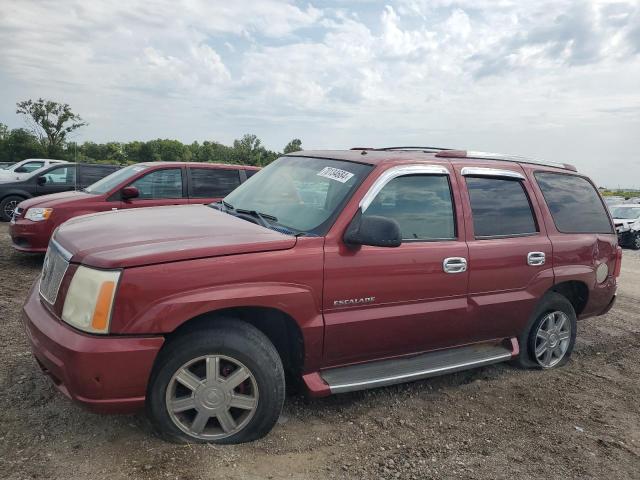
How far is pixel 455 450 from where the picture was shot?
3.30 meters

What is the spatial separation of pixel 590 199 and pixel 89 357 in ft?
15.2

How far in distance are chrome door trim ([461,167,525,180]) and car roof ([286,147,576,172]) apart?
0.13m

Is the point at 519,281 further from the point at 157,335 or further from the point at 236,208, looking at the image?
the point at 157,335

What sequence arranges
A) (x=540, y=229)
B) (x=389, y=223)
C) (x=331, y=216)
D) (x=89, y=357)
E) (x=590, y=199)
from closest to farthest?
(x=89, y=357) < (x=389, y=223) < (x=331, y=216) < (x=540, y=229) < (x=590, y=199)

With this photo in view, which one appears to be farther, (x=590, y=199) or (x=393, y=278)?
(x=590, y=199)

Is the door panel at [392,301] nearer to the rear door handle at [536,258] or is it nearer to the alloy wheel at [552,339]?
the rear door handle at [536,258]

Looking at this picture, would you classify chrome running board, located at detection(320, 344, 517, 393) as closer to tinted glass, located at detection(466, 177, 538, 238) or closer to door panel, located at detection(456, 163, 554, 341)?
door panel, located at detection(456, 163, 554, 341)

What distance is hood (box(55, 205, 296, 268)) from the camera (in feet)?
9.44

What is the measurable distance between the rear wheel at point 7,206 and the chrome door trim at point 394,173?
1139cm

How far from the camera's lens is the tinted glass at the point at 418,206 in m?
3.73

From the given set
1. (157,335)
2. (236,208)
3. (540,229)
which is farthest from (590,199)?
(157,335)

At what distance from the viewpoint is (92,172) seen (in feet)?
38.7

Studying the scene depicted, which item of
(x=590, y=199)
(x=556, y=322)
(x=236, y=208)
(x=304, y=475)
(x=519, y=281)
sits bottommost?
(x=304, y=475)

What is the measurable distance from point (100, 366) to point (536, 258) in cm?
340
